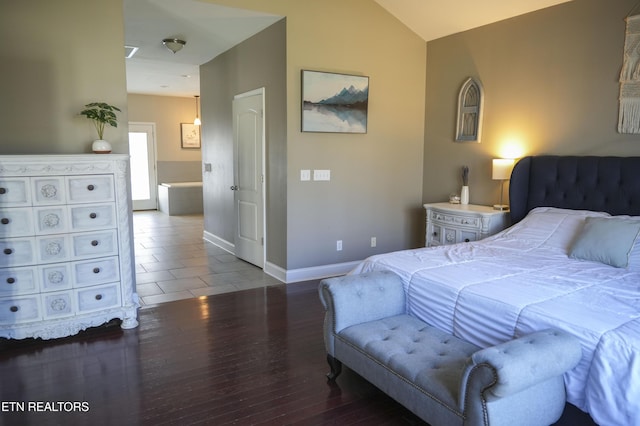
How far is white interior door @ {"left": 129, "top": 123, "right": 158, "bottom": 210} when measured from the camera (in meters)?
10.6

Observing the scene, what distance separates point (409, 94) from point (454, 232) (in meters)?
1.95

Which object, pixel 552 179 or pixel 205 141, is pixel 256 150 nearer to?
pixel 205 141

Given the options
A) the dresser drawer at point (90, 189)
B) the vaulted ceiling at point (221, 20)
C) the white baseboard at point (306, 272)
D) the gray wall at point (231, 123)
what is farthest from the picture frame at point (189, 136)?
the dresser drawer at point (90, 189)

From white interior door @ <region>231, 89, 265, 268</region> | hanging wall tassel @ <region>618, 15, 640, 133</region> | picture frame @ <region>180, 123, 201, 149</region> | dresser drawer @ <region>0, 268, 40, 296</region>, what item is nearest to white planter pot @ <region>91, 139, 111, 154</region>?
dresser drawer @ <region>0, 268, 40, 296</region>

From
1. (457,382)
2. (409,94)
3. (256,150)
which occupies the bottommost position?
(457,382)

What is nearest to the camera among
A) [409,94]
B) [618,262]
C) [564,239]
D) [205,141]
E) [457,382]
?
[457,382]

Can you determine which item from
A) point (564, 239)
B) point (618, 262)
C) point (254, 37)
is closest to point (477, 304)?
point (618, 262)

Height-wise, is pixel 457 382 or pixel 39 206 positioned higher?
pixel 39 206

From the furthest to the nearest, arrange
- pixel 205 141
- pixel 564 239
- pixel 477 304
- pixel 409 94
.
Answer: pixel 205 141 < pixel 409 94 < pixel 564 239 < pixel 477 304

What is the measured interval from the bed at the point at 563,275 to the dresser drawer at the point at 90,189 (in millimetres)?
2136

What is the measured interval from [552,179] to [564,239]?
2.72ft

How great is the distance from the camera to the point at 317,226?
5.02 m

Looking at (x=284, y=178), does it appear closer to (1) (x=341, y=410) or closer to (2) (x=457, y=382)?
(1) (x=341, y=410)

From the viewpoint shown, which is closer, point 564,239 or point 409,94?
point 564,239
